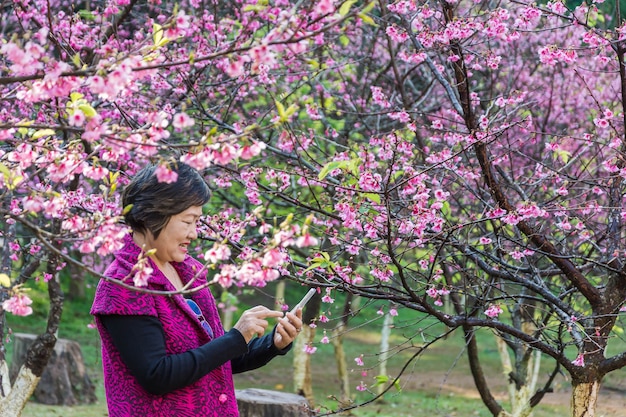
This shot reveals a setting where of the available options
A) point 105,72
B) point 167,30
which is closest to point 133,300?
point 105,72

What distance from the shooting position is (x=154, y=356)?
84.3 inches

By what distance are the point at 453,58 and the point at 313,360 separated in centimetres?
1258

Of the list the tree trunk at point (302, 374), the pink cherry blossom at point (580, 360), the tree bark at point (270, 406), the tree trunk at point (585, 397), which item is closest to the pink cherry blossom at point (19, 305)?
the pink cherry blossom at point (580, 360)

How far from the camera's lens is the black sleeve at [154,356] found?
83.8 inches

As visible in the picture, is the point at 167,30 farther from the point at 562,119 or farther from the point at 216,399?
the point at 562,119

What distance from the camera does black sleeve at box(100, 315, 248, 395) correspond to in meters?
2.13

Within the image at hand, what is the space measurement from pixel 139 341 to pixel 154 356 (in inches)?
2.2

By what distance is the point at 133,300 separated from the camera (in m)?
2.17

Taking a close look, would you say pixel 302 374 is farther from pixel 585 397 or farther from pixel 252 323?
pixel 252 323

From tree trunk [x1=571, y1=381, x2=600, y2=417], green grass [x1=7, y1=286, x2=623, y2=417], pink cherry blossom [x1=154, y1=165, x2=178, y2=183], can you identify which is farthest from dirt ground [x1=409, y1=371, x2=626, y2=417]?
pink cherry blossom [x1=154, y1=165, x2=178, y2=183]

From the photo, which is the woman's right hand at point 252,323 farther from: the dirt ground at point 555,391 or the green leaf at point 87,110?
the dirt ground at point 555,391

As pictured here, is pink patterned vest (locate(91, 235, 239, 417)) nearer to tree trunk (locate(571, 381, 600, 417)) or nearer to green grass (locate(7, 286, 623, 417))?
tree trunk (locate(571, 381, 600, 417))

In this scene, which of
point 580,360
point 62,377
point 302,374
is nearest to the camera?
point 580,360

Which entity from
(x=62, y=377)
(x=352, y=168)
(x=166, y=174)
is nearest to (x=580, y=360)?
(x=352, y=168)
